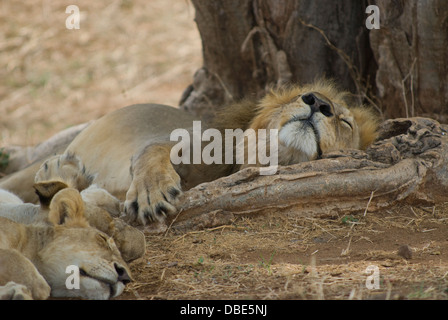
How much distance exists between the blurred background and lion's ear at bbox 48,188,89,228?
5236mm

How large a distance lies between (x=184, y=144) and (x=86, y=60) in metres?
6.52

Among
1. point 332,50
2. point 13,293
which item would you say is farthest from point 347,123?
point 13,293

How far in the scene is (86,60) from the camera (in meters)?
10.2

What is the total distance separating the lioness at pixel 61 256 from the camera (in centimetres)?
243

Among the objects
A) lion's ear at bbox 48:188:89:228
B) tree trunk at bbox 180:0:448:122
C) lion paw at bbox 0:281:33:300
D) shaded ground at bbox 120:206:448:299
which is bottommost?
shaded ground at bbox 120:206:448:299

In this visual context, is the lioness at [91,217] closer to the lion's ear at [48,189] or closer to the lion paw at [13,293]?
the lion's ear at [48,189]

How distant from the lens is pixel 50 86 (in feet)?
31.3

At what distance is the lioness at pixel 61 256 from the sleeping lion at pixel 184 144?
84cm

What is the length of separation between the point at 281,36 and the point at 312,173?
1.90m

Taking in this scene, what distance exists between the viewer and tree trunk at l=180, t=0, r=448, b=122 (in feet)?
14.8

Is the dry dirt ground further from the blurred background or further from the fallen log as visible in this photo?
the blurred background

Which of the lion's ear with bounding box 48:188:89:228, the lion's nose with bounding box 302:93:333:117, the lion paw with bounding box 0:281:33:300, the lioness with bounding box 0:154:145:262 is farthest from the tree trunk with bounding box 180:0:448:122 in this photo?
the lion paw with bounding box 0:281:33:300
